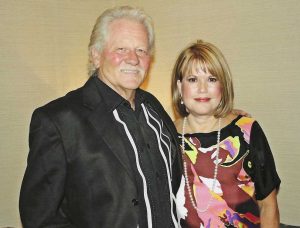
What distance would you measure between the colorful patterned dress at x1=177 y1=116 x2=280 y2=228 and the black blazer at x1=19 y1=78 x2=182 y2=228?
0.50m

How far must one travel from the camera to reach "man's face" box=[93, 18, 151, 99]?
1619 millimetres

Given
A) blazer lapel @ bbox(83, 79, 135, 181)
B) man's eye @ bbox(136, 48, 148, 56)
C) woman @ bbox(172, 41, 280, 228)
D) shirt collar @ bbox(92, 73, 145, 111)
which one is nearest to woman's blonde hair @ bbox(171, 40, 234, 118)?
woman @ bbox(172, 41, 280, 228)

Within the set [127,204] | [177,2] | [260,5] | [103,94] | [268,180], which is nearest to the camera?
[127,204]

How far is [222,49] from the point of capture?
2.59 metres

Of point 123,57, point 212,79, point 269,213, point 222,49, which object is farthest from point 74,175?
point 222,49

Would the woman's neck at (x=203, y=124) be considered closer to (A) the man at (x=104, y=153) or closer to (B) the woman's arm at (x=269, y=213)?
(A) the man at (x=104, y=153)

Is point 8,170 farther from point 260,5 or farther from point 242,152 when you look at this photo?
point 260,5

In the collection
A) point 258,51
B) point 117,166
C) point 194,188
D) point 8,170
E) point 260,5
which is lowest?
point 8,170

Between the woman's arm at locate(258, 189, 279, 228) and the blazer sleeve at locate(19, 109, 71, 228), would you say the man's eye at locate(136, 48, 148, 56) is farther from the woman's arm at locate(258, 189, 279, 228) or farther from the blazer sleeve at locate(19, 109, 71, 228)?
the woman's arm at locate(258, 189, 279, 228)

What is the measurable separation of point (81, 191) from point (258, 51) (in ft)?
5.18

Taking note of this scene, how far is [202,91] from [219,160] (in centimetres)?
36

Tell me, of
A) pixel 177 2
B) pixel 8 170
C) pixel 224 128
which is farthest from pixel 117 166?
pixel 177 2

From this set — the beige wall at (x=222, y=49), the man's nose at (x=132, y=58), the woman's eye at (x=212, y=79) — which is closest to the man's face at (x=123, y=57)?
the man's nose at (x=132, y=58)

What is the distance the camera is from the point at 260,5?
95.2 inches
